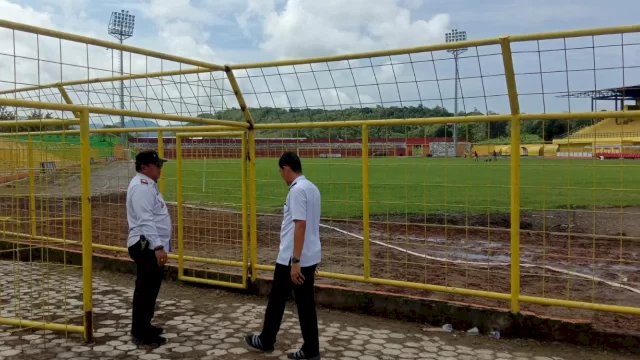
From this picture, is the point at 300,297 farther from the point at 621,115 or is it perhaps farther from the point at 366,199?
the point at 621,115

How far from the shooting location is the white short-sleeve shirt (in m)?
4.63

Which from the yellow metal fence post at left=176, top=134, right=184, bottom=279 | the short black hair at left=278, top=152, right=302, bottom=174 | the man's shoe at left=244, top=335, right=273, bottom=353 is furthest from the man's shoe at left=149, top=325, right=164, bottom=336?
the short black hair at left=278, top=152, right=302, bottom=174

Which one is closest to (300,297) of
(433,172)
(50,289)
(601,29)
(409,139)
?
(409,139)

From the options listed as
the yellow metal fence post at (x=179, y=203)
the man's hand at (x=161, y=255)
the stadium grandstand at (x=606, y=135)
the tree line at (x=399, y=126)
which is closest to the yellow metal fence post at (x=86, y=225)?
the man's hand at (x=161, y=255)

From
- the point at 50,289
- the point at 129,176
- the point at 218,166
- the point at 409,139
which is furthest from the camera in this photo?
the point at 129,176

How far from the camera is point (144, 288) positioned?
5.29m

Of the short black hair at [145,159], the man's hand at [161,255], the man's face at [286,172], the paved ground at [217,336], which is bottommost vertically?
the paved ground at [217,336]

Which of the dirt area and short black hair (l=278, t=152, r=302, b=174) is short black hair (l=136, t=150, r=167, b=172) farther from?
short black hair (l=278, t=152, r=302, b=174)

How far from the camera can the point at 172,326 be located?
19.2 ft

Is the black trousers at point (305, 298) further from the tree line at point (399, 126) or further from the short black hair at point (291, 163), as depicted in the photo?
the tree line at point (399, 126)

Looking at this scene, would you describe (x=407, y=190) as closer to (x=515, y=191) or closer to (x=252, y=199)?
(x=252, y=199)

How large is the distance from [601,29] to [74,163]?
653 cm

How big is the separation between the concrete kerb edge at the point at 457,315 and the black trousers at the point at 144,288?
110 cm

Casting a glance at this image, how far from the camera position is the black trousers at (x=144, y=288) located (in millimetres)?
5227
